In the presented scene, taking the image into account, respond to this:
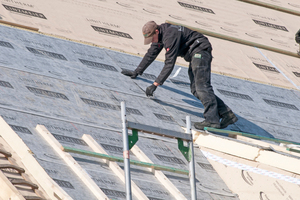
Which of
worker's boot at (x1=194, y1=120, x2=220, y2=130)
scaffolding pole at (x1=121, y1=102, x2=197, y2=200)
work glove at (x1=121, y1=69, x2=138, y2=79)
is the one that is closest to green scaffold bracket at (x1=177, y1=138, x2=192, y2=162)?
scaffolding pole at (x1=121, y1=102, x2=197, y2=200)

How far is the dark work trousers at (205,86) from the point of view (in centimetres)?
561

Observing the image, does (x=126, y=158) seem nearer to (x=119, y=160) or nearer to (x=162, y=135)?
(x=162, y=135)

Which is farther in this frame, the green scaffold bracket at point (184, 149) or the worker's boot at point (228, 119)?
the worker's boot at point (228, 119)

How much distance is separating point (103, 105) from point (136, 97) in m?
0.60

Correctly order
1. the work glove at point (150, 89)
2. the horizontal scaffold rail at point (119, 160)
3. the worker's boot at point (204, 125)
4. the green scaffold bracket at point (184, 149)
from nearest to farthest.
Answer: the green scaffold bracket at point (184, 149), the horizontal scaffold rail at point (119, 160), the worker's boot at point (204, 125), the work glove at point (150, 89)

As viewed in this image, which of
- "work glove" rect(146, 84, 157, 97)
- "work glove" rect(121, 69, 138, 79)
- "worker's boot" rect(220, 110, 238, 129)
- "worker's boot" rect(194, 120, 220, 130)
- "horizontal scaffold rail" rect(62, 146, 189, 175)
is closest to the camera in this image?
"horizontal scaffold rail" rect(62, 146, 189, 175)

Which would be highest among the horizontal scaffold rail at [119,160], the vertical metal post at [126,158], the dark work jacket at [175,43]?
the dark work jacket at [175,43]

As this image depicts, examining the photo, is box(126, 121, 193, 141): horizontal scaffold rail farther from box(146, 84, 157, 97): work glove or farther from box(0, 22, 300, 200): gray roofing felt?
box(146, 84, 157, 97): work glove

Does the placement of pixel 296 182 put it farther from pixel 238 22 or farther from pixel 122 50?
pixel 238 22

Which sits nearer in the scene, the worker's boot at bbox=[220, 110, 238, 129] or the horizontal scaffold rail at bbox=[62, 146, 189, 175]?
the horizontal scaffold rail at bbox=[62, 146, 189, 175]

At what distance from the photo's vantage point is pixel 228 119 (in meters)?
5.76

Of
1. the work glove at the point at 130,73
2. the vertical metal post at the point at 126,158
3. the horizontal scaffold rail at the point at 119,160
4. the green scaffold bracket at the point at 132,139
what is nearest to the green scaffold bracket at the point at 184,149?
the green scaffold bracket at the point at 132,139

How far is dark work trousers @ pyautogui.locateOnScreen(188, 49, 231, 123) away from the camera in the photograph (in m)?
5.61

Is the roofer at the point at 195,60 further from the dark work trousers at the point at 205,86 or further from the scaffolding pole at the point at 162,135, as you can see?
the scaffolding pole at the point at 162,135
